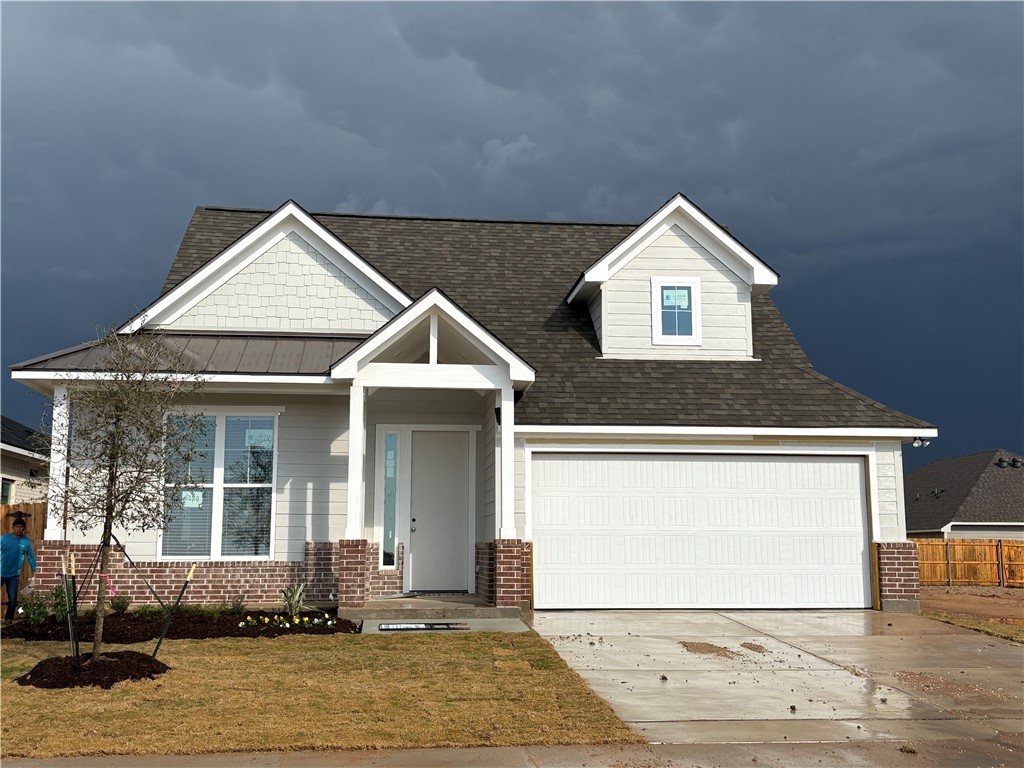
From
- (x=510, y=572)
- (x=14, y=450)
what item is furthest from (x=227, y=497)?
(x=14, y=450)

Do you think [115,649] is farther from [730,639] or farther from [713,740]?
[730,639]

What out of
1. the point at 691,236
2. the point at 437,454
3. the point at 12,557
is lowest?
the point at 12,557

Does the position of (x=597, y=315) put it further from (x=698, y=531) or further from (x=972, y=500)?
(x=972, y=500)

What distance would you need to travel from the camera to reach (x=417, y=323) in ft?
43.1

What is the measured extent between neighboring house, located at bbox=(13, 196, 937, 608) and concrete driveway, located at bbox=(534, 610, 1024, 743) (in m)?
1.00

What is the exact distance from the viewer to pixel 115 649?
32.4 feet

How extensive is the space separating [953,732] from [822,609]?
7.40 m

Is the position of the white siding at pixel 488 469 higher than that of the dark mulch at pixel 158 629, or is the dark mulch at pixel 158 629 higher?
the white siding at pixel 488 469

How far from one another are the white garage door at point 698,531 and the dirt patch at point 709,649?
3.17 metres

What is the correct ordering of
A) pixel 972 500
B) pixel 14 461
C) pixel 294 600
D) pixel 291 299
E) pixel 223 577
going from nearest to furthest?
pixel 294 600
pixel 223 577
pixel 291 299
pixel 14 461
pixel 972 500

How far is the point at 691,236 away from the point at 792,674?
9.26m

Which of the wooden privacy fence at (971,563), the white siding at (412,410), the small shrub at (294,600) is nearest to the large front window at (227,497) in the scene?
the white siding at (412,410)

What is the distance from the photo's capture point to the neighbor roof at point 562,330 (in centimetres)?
1467

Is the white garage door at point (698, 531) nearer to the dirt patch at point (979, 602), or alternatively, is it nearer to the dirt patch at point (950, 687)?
the dirt patch at point (979, 602)
